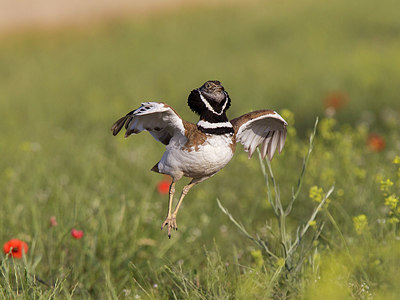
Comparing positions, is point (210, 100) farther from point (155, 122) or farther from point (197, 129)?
point (155, 122)

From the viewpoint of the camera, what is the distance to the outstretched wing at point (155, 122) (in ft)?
5.90

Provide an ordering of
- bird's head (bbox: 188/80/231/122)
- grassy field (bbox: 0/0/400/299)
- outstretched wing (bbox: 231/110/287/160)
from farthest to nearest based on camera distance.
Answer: grassy field (bbox: 0/0/400/299), outstretched wing (bbox: 231/110/287/160), bird's head (bbox: 188/80/231/122)

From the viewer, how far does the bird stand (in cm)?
179

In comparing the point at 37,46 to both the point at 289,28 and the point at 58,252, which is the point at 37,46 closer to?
the point at 289,28

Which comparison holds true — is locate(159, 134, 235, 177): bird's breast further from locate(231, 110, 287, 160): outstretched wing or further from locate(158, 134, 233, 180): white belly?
locate(231, 110, 287, 160): outstretched wing

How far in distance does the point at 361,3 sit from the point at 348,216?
525 inches

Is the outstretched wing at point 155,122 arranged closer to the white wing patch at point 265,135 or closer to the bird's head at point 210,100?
the bird's head at point 210,100

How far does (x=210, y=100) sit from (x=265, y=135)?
1.28 ft

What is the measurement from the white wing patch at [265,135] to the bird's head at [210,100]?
0.23m

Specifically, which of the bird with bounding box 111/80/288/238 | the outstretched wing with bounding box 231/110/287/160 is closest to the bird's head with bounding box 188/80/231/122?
the bird with bounding box 111/80/288/238

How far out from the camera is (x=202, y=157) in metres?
1.80

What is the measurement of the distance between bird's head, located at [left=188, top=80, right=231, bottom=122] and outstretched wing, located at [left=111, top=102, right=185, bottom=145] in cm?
9

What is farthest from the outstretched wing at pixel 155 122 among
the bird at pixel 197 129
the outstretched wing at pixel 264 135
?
the outstretched wing at pixel 264 135

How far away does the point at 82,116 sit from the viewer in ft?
28.9
